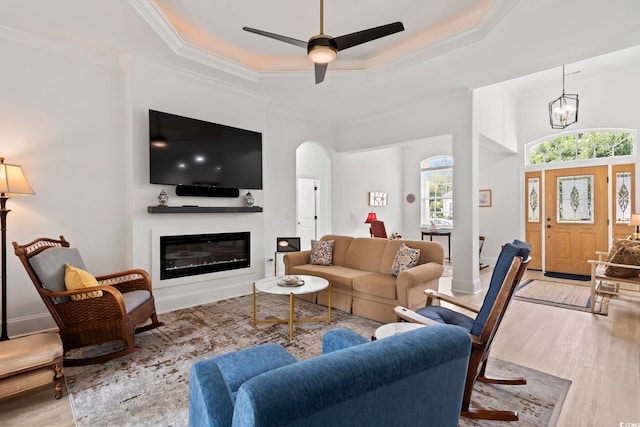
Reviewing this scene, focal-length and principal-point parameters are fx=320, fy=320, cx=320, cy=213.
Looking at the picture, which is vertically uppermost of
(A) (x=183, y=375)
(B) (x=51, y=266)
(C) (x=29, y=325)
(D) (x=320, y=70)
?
(D) (x=320, y=70)

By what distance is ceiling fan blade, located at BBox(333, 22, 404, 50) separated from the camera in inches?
98.2

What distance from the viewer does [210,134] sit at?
14.3ft

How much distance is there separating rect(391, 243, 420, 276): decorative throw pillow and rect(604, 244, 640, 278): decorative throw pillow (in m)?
2.39

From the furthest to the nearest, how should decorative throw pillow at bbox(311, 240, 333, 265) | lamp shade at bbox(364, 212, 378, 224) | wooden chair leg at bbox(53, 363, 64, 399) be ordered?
lamp shade at bbox(364, 212, 378, 224)
decorative throw pillow at bbox(311, 240, 333, 265)
wooden chair leg at bbox(53, 363, 64, 399)

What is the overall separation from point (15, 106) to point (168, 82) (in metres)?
1.53

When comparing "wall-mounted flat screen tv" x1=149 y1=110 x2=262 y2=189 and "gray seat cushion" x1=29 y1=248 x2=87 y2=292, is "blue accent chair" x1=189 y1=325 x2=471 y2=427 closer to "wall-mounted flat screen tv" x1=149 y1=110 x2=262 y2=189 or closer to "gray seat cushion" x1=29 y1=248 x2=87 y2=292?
"gray seat cushion" x1=29 y1=248 x2=87 y2=292

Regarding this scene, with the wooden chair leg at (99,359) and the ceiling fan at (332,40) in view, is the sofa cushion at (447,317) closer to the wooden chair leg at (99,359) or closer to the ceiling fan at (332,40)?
the ceiling fan at (332,40)

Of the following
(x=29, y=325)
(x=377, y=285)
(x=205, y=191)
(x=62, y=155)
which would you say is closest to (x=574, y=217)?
(x=377, y=285)

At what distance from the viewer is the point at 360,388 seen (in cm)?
73

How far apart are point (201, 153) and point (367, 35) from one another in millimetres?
2657

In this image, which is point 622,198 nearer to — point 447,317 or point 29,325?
point 447,317

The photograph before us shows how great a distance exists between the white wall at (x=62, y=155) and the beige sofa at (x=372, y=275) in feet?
7.65

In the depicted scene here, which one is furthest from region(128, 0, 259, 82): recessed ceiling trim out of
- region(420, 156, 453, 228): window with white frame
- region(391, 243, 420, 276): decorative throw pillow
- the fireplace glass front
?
region(420, 156, 453, 228): window with white frame

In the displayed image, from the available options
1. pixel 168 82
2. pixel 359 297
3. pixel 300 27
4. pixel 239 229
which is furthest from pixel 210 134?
pixel 359 297
